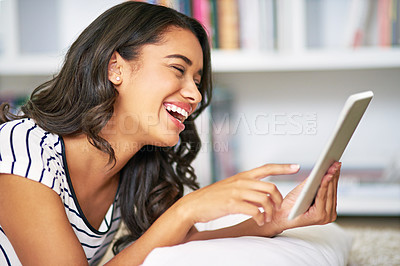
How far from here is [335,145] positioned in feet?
2.70

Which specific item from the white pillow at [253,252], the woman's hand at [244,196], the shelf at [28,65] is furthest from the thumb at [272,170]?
the shelf at [28,65]

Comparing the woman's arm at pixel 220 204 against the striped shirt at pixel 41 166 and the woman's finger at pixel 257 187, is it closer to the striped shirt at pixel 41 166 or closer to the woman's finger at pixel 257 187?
the woman's finger at pixel 257 187

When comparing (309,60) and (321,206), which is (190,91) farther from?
(309,60)

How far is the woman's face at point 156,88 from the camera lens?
1170 millimetres

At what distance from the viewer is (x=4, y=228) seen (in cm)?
98

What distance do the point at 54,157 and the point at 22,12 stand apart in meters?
1.39

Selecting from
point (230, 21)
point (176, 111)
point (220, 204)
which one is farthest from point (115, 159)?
point (230, 21)

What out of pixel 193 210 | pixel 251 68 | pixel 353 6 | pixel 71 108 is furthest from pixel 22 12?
pixel 193 210

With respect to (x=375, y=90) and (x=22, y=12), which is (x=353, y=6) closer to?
(x=375, y=90)

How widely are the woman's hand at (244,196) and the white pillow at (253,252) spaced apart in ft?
0.18

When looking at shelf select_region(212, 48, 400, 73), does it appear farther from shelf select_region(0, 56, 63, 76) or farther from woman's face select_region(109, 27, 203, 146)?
woman's face select_region(109, 27, 203, 146)

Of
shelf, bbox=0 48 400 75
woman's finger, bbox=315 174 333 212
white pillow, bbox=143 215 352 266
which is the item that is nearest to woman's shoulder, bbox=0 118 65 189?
white pillow, bbox=143 215 352 266

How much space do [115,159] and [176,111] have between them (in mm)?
198

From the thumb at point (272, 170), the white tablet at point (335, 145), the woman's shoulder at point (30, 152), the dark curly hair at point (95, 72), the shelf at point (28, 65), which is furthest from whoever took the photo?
the shelf at point (28, 65)
